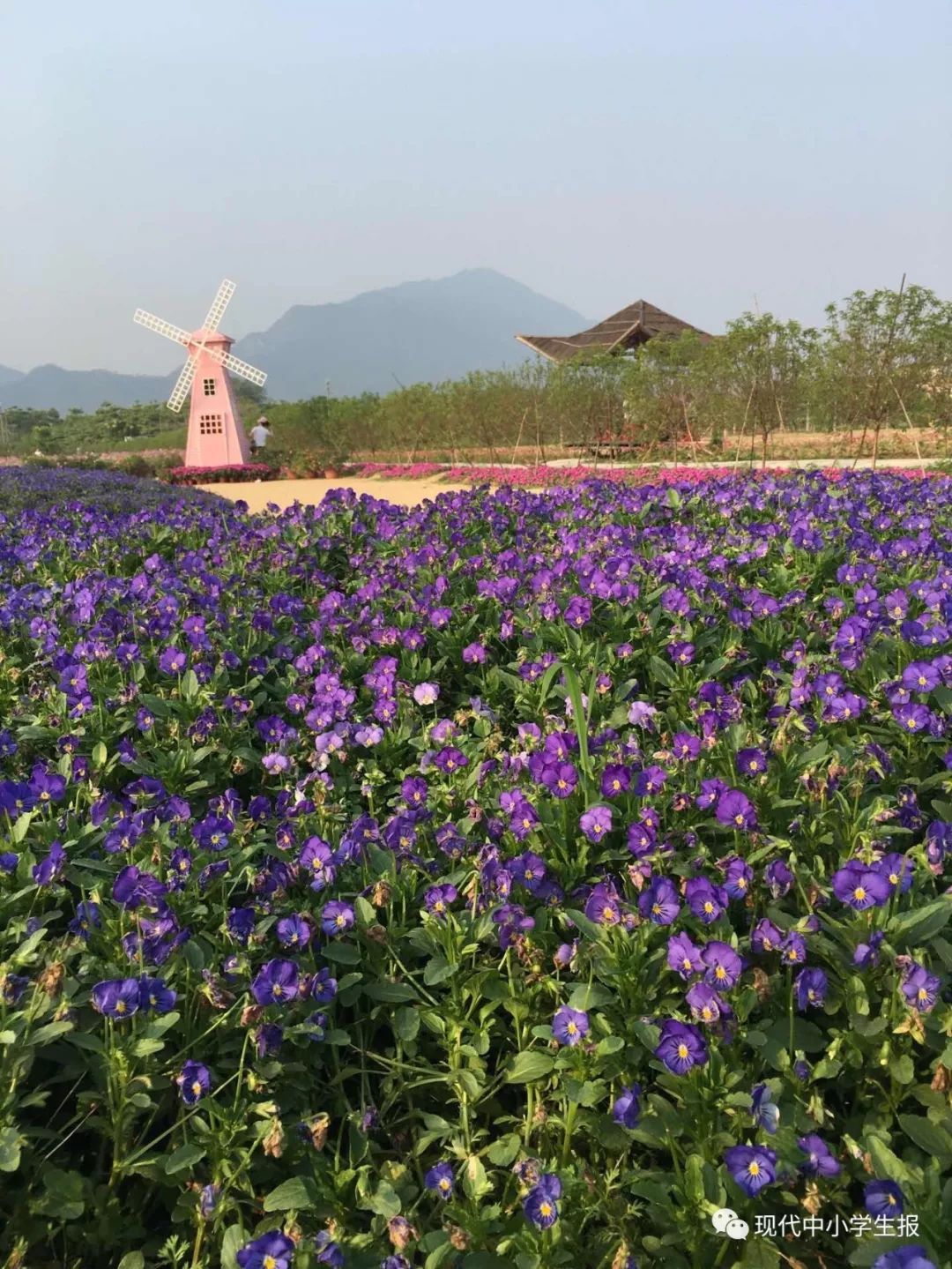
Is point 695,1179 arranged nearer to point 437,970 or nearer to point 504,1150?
point 504,1150

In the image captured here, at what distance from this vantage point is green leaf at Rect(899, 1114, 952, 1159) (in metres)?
1.42

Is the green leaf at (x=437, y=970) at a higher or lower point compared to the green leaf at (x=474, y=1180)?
higher

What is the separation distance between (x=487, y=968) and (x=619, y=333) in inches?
1319

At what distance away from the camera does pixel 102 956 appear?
1.84 metres

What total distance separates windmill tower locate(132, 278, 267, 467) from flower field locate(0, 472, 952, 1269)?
26.6m

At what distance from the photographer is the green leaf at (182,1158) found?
1.44m

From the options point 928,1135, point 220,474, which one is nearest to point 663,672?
point 928,1135

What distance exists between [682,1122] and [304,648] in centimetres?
266

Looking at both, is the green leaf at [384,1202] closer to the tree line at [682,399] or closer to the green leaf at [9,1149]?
the green leaf at [9,1149]

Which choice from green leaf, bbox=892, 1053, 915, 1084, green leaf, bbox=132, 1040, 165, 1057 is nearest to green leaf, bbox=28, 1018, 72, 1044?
green leaf, bbox=132, 1040, 165, 1057

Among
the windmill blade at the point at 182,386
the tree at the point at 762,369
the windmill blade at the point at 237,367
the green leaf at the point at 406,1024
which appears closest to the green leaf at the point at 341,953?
the green leaf at the point at 406,1024

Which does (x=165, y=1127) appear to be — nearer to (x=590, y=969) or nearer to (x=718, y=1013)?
(x=590, y=969)

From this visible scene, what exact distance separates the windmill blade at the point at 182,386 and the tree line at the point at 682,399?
3516 mm

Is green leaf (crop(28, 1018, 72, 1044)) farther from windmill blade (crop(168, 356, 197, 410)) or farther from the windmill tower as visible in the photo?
windmill blade (crop(168, 356, 197, 410))
